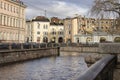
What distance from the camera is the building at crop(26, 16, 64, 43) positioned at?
121 meters

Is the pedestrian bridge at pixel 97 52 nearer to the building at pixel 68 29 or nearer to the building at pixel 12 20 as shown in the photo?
the building at pixel 12 20

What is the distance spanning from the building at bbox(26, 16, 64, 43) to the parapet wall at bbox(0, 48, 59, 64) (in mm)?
50106

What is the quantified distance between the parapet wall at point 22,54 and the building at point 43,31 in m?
50.1

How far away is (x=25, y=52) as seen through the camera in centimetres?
5184

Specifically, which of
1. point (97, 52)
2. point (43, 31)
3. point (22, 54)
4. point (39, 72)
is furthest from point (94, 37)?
point (97, 52)

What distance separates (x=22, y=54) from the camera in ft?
164

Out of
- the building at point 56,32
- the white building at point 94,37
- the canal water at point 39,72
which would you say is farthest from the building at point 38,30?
the canal water at point 39,72

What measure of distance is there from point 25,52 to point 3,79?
2760cm

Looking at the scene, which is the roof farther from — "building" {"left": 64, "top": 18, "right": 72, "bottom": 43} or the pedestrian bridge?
the pedestrian bridge

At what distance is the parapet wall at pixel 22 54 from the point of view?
41425 millimetres

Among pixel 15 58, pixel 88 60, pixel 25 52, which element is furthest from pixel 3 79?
pixel 25 52

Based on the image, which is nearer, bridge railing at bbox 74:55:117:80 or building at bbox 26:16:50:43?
bridge railing at bbox 74:55:117:80

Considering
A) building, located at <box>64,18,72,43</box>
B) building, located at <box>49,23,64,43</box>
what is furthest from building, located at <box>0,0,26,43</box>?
building, located at <box>49,23,64,43</box>

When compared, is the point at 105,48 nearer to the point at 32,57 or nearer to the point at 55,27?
the point at 32,57
